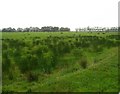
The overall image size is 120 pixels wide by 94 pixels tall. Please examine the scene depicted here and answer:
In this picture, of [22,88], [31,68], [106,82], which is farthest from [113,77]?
[31,68]

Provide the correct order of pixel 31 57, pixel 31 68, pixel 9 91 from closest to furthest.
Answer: pixel 9 91 → pixel 31 68 → pixel 31 57

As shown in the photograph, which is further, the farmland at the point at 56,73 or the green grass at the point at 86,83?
the farmland at the point at 56,73

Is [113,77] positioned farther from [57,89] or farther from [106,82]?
[57,89]

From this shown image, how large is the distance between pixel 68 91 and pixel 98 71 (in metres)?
4.79

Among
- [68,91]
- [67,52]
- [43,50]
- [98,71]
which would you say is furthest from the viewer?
[67,52]

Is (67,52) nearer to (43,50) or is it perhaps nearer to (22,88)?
(43,50)

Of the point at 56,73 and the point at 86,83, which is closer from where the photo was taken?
the point at 86,83

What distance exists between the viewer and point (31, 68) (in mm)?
28391

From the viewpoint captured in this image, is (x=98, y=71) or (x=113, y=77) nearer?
(x=113, y=77)

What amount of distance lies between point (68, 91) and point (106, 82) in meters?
2.97

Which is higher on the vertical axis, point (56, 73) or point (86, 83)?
point (86, 83)

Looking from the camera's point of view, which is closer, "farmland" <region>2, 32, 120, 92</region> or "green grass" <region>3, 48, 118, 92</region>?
"green grass" <region>3, 48, 118, 92</region>

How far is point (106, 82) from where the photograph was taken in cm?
2002

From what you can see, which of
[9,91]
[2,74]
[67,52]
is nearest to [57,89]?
[9,91]
